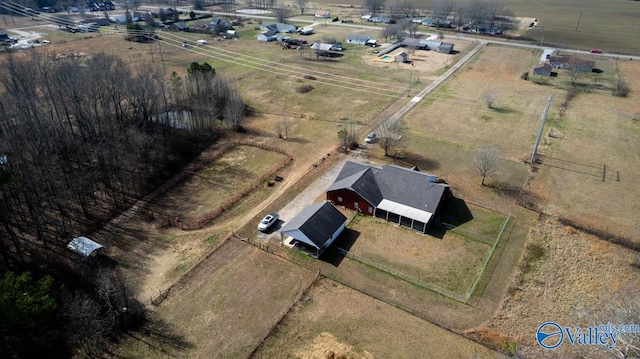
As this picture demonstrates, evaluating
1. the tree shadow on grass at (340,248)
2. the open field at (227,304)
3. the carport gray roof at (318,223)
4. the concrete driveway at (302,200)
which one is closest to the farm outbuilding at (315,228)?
the carport gray roof at (318,223)

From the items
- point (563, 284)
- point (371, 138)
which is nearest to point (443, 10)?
point (371, 138)

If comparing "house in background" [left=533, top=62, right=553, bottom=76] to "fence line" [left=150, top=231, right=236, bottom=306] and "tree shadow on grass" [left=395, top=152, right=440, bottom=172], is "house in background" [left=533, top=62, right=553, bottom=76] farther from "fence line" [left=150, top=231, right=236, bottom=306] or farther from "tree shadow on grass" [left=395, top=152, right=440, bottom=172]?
"fence line" [left=150, top=231, right=236, bottom=306]

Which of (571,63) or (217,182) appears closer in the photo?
(217,182)

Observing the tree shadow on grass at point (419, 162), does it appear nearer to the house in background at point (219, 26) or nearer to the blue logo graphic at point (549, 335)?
the blue logo graphic at point (549, 335)

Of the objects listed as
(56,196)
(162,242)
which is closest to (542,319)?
(162,242)

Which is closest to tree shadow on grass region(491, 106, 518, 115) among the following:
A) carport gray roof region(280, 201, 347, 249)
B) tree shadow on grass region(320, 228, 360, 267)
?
tree shadow on grass region(320, 228, 360, 267)

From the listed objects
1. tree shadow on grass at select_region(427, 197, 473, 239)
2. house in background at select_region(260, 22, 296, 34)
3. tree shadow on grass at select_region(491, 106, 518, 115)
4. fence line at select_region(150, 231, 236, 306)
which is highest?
house in background at select_region(260, 22, 296, 34)

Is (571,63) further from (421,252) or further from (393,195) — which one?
(421,252)
